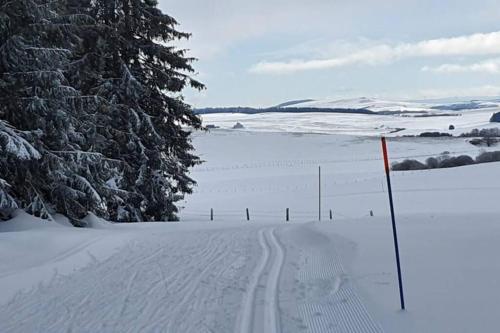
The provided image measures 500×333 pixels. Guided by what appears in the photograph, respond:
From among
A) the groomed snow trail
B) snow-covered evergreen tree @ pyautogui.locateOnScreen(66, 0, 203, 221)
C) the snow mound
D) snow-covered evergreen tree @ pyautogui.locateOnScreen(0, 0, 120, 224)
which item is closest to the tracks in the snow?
the groomed snow trail

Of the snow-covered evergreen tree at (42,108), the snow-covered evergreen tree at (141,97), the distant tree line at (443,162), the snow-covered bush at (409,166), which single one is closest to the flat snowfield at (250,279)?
the snow-covered evergreen tree at (42,108)

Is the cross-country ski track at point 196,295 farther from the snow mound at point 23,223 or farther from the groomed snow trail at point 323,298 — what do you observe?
the snow mound at point 23,223

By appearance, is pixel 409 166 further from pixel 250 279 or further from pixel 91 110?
pixel 250 279

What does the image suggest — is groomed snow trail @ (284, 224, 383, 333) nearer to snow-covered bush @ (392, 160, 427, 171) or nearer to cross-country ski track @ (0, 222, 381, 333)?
cross-country ski track @ (0, 222, 381, 333)

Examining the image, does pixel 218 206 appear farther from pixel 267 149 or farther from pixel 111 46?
pixel 267 149

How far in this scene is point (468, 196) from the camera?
131ft

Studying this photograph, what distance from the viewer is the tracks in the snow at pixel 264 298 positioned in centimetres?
556

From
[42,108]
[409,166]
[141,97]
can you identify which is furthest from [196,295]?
[409,166]

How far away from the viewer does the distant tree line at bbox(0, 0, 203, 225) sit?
11.8 metres

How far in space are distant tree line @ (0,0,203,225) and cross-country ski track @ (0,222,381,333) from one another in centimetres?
296

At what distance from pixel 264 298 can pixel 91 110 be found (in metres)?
10.2

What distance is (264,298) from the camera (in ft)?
21.9

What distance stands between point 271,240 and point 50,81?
6.49 metres

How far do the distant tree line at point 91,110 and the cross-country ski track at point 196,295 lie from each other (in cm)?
296
